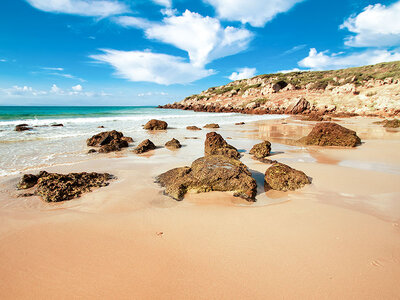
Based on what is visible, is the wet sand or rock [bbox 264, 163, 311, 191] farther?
rock [bbox 264, 163, 311, 191]

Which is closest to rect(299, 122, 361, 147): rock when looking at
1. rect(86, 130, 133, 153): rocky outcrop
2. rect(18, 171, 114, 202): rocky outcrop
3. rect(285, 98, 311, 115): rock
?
rect(86, 130, 133, 153): rocky outcrop

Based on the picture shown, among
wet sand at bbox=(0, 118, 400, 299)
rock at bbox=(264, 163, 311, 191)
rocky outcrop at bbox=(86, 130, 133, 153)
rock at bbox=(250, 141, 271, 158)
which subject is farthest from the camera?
rocky outcrop at bbox=(86, 130, 133, 153)

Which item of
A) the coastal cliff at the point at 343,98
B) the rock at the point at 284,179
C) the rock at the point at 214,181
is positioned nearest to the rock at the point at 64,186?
the rock at the point at 214,181

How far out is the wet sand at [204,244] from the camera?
2.00m

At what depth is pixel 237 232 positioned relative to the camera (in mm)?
2857

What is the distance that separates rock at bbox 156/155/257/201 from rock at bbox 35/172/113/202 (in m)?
1.84

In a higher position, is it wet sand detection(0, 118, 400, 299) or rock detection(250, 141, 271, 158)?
rock detection(250, 141, 271, 158)

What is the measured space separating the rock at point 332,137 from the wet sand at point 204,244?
5174 mm

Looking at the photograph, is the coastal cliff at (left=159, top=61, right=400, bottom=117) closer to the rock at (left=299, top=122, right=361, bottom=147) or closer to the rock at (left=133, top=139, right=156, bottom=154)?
the rock at (left=299, top=122, right=361, bottom=147)

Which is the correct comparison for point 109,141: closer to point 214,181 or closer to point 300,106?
point 214,181

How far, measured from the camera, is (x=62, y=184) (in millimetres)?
4145

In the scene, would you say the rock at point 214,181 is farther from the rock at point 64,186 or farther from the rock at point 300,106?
the rock at point 300,106

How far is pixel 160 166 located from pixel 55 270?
13.3 feet

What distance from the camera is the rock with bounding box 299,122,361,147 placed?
906 centimetres
